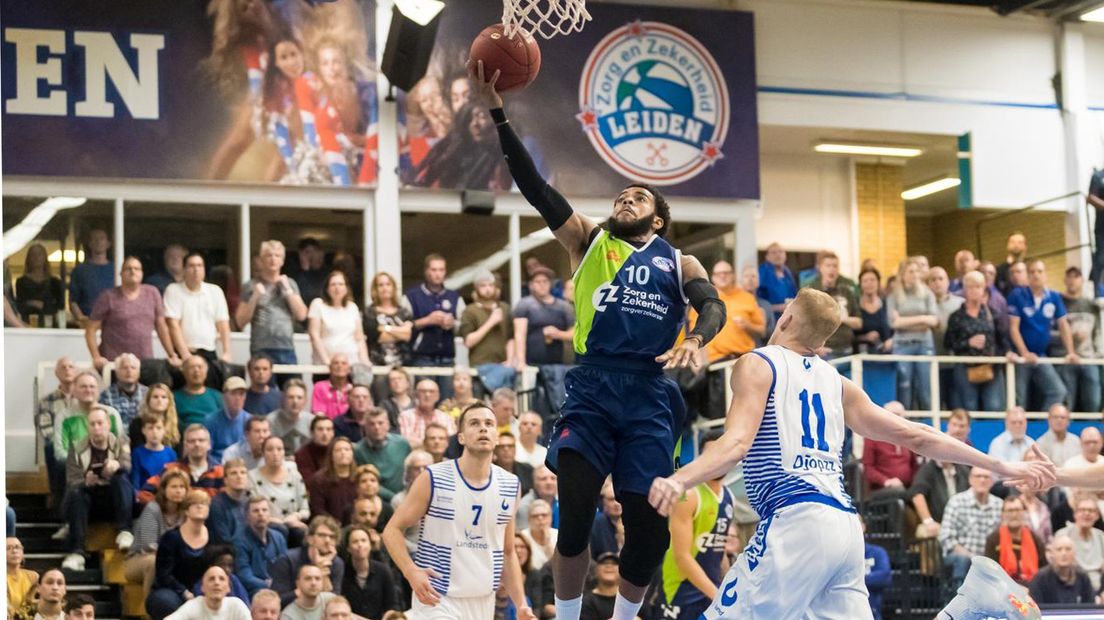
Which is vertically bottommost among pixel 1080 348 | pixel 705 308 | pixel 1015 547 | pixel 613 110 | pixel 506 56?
pixel 1015 547

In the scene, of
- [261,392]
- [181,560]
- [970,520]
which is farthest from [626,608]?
[970,520]

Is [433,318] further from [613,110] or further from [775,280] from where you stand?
[613,110]

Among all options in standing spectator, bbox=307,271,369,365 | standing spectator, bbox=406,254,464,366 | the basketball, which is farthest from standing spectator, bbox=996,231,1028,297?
the basketball

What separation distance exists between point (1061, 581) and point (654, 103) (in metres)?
8.99

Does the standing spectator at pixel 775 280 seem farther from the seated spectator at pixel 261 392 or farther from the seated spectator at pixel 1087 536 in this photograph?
the seated spectator at pixel 261 392

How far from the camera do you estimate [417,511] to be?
998 centimetres

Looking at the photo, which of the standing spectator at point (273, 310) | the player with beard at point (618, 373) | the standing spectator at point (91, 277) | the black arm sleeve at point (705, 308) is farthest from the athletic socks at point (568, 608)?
the standing spectator at point (91, 277)

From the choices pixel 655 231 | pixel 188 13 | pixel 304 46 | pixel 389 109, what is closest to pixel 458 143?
pixel 389 109

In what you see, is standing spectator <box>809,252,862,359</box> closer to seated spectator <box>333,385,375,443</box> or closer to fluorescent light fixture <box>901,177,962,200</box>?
seated spectator <box>333,385,375,443</box>

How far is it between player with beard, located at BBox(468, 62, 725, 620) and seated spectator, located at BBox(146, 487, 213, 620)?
16.4ft

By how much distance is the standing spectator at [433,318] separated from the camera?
17.0 metres

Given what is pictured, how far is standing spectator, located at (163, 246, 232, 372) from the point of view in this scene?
16328mm

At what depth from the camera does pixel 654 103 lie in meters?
21.1

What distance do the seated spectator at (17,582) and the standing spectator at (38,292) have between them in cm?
612
